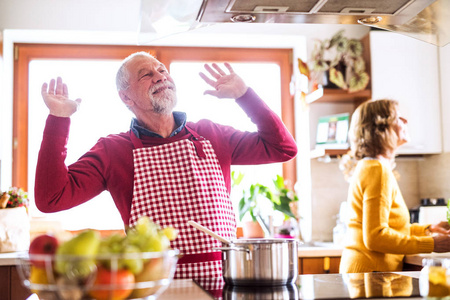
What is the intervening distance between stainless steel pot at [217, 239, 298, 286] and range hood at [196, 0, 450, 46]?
687mm

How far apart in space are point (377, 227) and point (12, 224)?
1874 millimetres

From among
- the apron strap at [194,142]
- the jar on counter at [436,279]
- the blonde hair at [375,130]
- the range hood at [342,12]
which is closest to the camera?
the jar on counter at [436,279]

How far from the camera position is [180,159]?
201 centimetres

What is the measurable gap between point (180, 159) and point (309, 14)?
2.17 feet

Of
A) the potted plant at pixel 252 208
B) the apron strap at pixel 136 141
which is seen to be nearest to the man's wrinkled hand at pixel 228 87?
the apron strap at pixel 136 141

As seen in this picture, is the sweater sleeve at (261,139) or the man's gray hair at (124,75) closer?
the sweater sleeve at (261,139)

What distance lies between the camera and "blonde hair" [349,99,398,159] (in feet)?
8.40

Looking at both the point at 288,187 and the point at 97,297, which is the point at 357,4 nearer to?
the point at 97,297

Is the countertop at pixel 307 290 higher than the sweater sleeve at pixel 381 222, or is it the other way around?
the sweater sleeve at pixel 381 222

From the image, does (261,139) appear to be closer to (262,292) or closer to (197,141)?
(197,141)

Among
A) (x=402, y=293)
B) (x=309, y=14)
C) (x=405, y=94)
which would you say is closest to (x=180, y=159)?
(x=309, y=14)

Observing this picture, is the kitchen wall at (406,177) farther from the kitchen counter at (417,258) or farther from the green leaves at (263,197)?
the kitchen counter at (417,258)

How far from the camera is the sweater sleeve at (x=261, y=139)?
2.09 meters

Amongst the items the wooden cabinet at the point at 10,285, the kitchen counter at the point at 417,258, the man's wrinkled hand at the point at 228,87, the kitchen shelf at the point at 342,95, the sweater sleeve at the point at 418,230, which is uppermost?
the kitchen shelf at the point at 342,95
